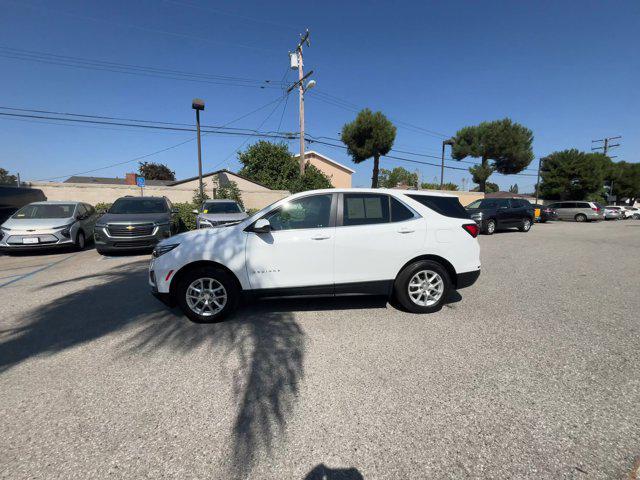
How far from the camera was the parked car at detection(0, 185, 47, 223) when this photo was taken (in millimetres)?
10827

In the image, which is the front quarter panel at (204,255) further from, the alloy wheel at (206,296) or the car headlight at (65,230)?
the car headlight at (65,230)

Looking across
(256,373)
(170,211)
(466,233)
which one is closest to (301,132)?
(170,211)

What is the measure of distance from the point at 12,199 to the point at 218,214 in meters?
7.95

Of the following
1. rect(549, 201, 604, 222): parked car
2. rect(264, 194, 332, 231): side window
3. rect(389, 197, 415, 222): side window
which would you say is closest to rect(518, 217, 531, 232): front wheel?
rect(549, 201, 604, 222): parked car

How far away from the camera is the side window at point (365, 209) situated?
164 inches

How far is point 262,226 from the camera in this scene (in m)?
3.94

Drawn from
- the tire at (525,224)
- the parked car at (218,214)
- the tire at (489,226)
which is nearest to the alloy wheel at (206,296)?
the parked car at (218,214)

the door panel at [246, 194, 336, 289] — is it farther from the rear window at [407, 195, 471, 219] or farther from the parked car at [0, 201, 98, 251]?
the parked car at [0, 201, 98, 251]

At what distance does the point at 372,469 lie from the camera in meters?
1.88

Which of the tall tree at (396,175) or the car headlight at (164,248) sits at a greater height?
the tall tree at (396,175)

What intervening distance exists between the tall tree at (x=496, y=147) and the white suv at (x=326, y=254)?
119 feet

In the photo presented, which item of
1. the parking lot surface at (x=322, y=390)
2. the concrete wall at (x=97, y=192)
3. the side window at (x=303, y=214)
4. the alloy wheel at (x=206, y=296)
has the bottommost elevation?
the parking lot surface at (x=322, y=390)

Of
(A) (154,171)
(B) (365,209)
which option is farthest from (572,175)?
(A) (154,171)

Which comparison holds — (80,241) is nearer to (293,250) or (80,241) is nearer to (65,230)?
(65,230)
